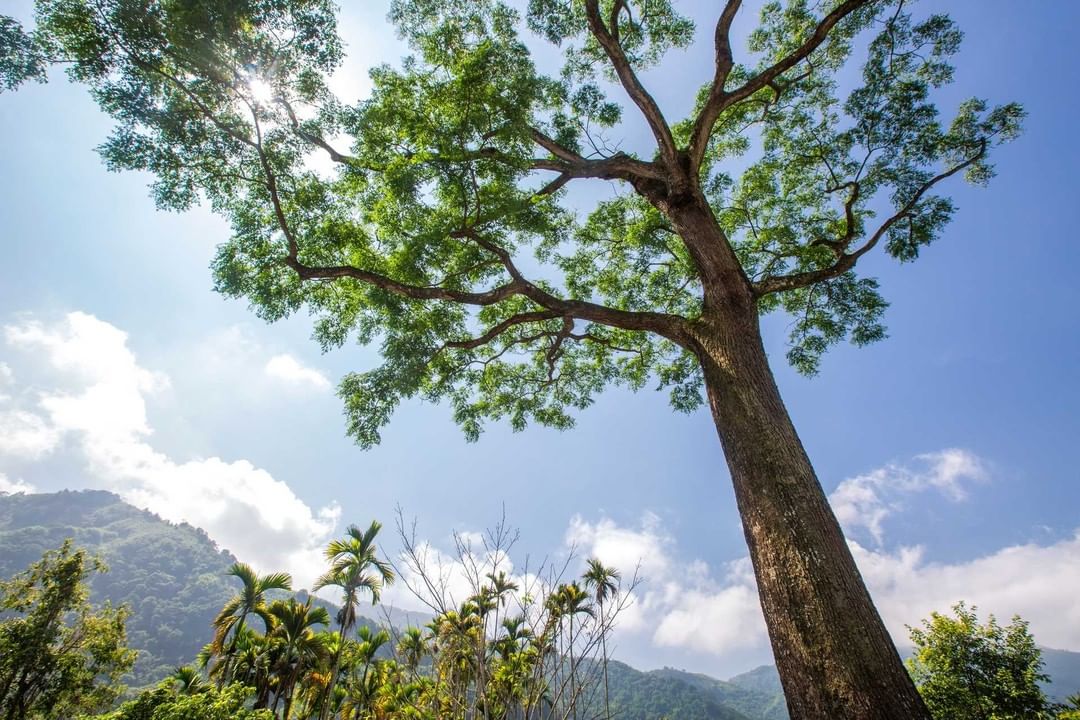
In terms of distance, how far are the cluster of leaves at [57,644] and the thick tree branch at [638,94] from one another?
22169mm

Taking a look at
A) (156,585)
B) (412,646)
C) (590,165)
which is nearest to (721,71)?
(590,165)

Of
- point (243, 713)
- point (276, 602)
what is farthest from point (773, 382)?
point (276, 602)

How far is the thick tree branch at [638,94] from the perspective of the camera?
629 cm

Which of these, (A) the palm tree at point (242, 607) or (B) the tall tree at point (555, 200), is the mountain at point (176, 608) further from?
(B) the tall tree at point (555, 200)

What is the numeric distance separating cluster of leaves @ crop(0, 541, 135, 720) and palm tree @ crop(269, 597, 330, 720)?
6.51 metres

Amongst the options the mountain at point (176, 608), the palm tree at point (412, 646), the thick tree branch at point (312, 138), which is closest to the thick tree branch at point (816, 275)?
the palm tree at point (412, 646)

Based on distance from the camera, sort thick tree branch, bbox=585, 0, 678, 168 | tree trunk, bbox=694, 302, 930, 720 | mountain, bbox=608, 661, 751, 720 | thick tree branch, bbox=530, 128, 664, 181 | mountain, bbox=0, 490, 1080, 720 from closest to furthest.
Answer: tree trunk, bbox=694, 302, 930, 720 < thick tree branch, bbox=585, 0, 678, 168 < thick tree branch, bbox=530, 128, 664, 181 < mountain, bbox=608, 661, 751, 720 < mountain, bbox=0, 490, 1080, 720

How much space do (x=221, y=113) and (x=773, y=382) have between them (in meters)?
7.93

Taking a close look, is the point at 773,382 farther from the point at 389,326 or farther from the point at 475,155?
the point at 389,326

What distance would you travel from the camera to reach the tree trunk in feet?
8.05

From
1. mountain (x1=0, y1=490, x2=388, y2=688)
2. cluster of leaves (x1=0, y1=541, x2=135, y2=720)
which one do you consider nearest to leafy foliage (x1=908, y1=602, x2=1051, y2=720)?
cluster of leaves (x1=0, y1=541, x2=135, y2=720)

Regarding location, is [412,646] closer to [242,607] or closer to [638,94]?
[638,94]

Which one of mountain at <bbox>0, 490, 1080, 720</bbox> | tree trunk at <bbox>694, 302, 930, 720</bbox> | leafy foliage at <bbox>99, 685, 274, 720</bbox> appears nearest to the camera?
tree trunk at <bbox>694, 302, 930, 720</bbox>

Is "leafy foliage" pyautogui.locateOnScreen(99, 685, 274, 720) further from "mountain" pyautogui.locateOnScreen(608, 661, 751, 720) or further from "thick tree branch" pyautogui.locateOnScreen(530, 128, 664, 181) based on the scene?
"mountain" pyautogui.locateOnScreen(608, 661, 751, 720)
